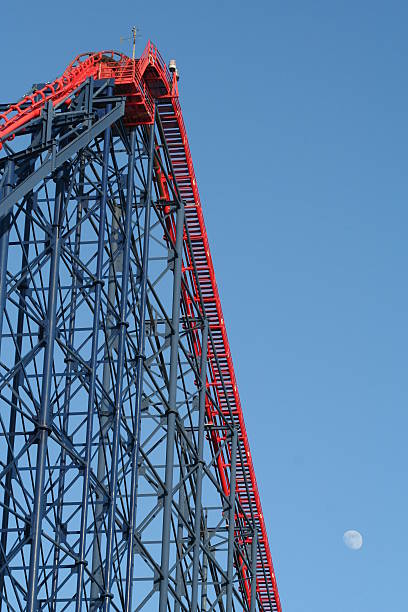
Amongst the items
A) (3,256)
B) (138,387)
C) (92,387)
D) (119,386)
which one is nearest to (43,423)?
(92,387)

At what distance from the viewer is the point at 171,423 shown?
31.9 metres

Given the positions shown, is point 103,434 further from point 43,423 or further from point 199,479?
point 199,479

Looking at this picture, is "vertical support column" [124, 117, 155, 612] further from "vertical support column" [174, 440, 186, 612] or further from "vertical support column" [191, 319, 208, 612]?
"vertical support column" [191, 319, 208, 612]

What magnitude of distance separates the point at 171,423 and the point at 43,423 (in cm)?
744

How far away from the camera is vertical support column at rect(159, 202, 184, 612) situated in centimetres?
3027

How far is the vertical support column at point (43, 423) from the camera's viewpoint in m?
23.8

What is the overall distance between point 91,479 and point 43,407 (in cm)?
320

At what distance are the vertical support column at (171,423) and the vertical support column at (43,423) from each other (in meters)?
5.57

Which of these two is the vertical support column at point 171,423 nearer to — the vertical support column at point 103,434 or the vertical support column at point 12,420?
the vertical support column at point 103,434

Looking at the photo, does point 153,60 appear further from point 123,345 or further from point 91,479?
point 91,479

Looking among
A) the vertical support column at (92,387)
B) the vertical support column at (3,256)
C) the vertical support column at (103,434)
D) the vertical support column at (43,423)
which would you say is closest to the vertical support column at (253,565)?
the vertical support column at (103,434)

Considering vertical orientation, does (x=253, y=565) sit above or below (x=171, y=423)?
above

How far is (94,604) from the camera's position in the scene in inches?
1077

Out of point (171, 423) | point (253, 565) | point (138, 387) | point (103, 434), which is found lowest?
point (103, 434)
